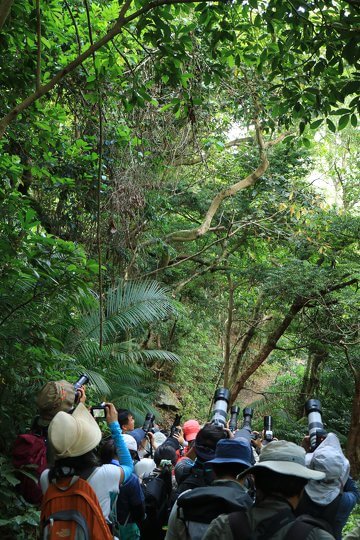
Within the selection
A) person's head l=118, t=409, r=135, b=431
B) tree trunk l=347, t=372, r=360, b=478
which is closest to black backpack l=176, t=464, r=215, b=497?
person's head l=118, t=409, r=135, b=431

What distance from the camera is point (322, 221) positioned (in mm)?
10398

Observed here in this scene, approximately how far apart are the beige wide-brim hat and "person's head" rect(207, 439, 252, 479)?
2.01ft

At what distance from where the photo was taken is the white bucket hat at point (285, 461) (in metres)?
2.14

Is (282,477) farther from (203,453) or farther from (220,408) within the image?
(220,408)

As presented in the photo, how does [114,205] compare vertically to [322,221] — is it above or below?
below

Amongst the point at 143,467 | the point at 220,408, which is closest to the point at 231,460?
the point at 220,408

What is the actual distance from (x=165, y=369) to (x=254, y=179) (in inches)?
284

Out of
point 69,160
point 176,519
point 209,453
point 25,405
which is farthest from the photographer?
point 69,160

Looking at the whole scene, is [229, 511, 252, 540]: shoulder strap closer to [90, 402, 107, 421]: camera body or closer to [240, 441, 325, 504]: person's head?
[240, 441, 325, 504]: person's head

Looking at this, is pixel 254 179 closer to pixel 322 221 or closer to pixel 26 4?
pixel 322 221

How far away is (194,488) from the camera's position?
2.83 metres

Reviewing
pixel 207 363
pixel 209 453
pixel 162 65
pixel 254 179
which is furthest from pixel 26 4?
pixel 207 363

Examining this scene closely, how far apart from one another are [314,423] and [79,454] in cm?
200

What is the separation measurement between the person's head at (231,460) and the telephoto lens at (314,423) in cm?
119
